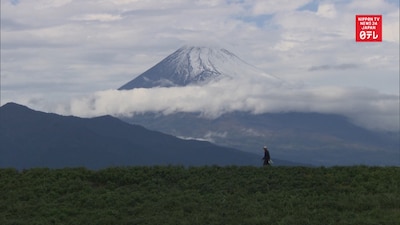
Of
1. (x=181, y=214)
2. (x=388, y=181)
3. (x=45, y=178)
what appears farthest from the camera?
(x=45, y=178)

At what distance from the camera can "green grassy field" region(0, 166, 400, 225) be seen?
30.4 meters

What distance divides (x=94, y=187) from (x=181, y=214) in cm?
784

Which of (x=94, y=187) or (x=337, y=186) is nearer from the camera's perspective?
(x=337, y=186)

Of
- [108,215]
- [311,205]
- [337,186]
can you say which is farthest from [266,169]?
[108,215]

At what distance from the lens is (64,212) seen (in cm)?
3212

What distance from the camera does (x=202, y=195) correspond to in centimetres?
3447

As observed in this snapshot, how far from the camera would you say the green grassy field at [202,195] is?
3042 centimetres

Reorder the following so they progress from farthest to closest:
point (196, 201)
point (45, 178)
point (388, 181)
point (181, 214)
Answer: point (45, 178)
point (388, 181)
point (196, 201)
point (181, 214)

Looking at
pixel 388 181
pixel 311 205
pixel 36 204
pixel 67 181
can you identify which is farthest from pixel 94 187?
pixel 388 181

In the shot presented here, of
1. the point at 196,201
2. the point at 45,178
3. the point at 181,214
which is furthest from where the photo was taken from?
the point at 45,178

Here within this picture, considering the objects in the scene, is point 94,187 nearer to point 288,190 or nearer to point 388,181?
point 288,190

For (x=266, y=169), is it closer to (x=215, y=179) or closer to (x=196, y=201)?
(x=215, y=179)

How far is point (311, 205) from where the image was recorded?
31906 millimetres

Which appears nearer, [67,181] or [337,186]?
[337,186]
